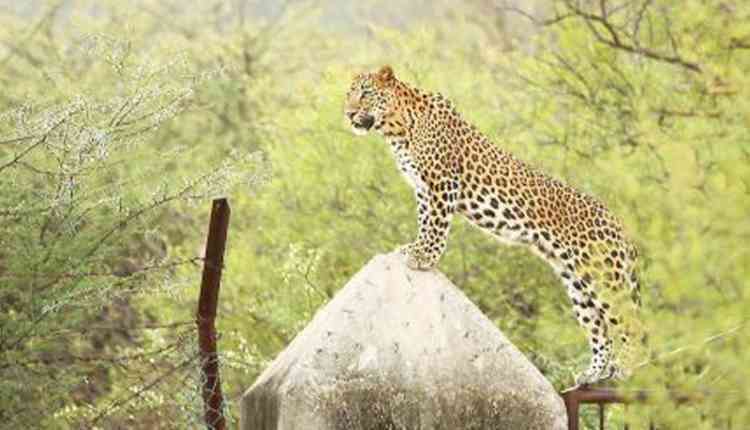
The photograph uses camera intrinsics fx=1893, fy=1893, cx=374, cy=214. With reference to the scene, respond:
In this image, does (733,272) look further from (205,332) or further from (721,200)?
(205,332)

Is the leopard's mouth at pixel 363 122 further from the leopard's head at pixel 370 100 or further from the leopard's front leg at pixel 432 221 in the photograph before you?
Answer: the leopard's front leg at pixel 432 221

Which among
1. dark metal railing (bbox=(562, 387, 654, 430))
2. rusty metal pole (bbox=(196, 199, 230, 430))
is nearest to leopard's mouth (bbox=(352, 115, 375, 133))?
rusty metal pole (bbox=(196, 199, 230, 430))

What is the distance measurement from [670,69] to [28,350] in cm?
845

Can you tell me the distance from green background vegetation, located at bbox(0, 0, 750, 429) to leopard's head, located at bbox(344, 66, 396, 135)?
3.40ft

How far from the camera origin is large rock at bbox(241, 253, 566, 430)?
5.68m

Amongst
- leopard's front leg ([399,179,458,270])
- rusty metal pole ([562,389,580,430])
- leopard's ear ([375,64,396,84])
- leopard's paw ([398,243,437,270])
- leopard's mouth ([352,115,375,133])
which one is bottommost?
rusty metal pole ([562,389,580,430])

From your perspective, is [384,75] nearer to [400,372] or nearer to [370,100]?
[370,100]

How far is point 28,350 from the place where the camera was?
9.89 m

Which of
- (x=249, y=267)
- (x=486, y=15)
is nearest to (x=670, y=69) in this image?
(x=249, y=267)

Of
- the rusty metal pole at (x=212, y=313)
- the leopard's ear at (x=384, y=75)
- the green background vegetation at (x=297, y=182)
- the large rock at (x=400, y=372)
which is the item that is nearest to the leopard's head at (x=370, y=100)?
the leopard's ear at (x=384, y=75)

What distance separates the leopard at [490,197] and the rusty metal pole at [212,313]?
1210 mm

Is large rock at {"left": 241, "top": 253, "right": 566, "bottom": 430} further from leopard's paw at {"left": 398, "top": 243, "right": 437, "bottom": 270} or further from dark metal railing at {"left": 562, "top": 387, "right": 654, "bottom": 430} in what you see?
leopard's paw at {"left": 398, "top": 243, "right": 437, "bottom": 270}

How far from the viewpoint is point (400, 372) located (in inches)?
225

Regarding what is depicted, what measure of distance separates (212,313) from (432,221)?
1185 millimetres
